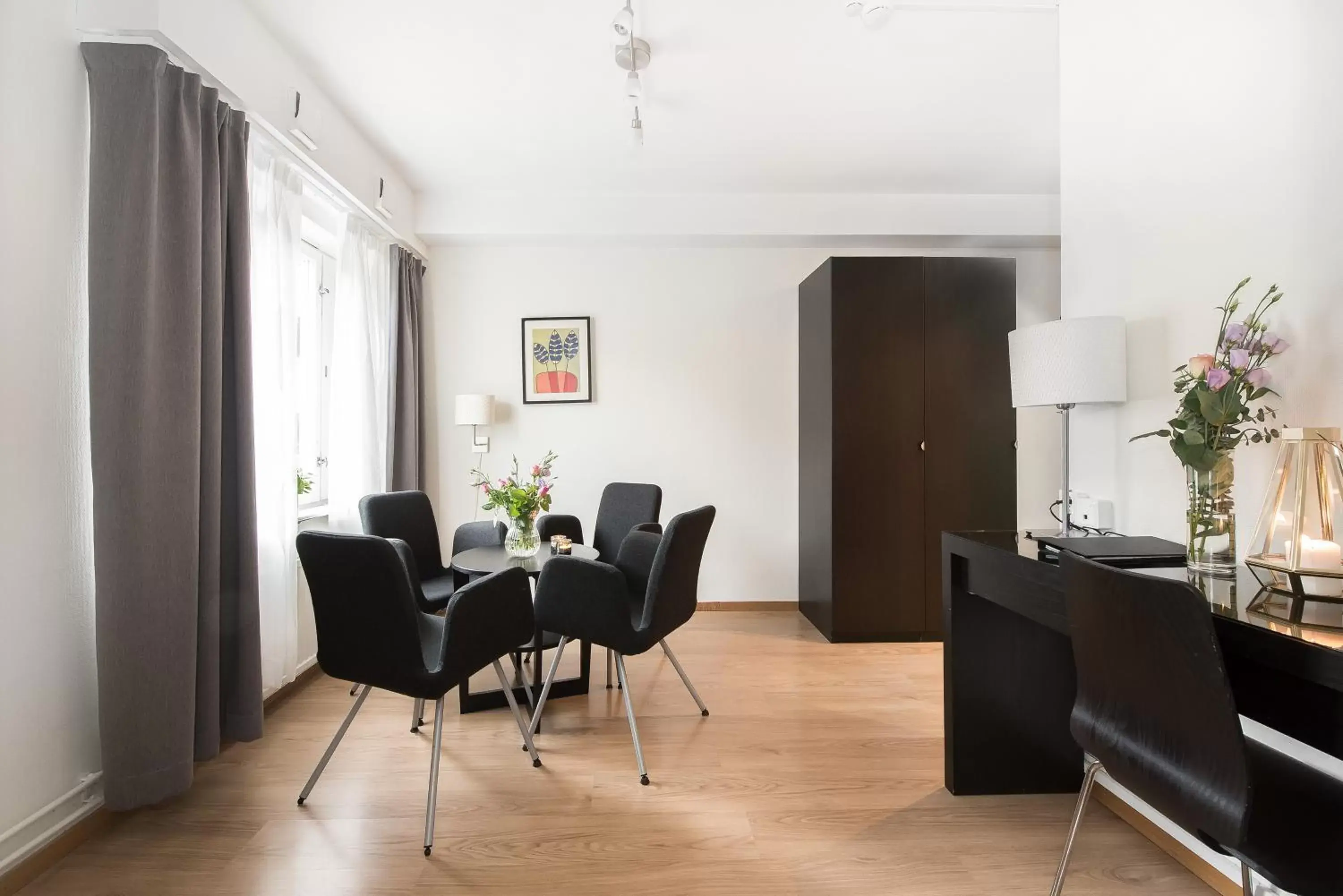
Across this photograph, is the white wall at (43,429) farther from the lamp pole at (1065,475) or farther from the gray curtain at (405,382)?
the lamp pole at (1065,475)

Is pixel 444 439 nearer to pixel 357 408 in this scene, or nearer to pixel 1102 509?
pixel 357 408

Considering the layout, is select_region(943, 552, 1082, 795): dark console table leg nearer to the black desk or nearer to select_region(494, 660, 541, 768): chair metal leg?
the black desk

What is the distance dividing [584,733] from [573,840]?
736 mm

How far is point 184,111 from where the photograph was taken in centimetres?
209

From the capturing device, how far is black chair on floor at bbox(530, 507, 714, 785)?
7.93 feet

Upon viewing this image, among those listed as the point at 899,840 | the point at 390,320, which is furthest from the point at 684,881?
the point at 390,320

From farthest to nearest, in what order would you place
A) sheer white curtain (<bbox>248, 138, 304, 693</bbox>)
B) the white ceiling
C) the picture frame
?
the picture frame → sheer white curtain (<bbox>248, 138, 304, 693</bbox>) → the white ceiling

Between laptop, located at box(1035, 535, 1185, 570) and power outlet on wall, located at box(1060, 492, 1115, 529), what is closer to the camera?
laptop, located at box(1035, 535, 1185, 570)

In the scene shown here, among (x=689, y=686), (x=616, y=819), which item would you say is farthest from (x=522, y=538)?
(x=616, y=819)

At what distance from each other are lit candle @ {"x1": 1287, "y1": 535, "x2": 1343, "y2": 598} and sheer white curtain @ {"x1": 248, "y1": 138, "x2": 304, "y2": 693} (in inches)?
123

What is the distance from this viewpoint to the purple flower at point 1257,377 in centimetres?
156

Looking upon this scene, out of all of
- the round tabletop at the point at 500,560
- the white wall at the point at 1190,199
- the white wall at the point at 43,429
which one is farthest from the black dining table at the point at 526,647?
the white wall at the point at 1190,199

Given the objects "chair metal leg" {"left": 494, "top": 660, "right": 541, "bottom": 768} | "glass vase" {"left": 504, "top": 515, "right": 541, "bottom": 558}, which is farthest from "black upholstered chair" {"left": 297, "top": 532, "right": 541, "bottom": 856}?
"glass vase" {"left": 504, "top": 515, "right": 541, "bottom": 558}

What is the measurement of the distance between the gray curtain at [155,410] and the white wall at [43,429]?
67mm
